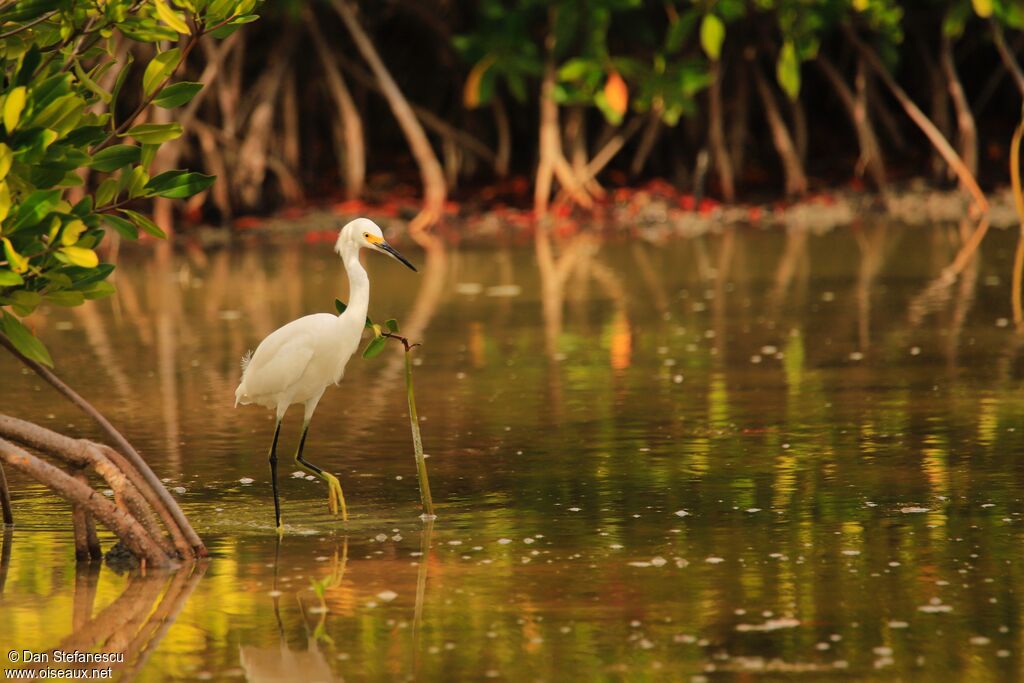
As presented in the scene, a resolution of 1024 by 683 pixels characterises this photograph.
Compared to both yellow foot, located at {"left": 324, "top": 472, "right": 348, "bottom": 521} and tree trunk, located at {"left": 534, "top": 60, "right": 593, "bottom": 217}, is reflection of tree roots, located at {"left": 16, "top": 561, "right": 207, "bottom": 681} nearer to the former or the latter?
yellow foot, located at {"left": 324, "top": 472, "right": 348, "bottom": 521}

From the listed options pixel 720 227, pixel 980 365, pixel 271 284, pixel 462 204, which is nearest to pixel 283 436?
pixel 980 365

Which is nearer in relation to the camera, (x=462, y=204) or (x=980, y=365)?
(x=980, y=365)

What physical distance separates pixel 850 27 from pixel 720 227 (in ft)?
8.68

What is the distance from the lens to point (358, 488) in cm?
800

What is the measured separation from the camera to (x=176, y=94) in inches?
262

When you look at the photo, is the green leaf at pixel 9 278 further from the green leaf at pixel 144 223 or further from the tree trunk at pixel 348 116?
the tree trunk at pixel 348 116

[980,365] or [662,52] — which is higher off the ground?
[662,52]

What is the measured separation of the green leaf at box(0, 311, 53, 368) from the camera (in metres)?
6.47

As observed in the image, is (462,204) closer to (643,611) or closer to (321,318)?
(321,318)

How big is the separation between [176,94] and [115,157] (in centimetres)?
29

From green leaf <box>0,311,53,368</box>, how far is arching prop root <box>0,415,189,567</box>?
0.78ft

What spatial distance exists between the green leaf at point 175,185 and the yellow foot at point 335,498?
4.10 ft

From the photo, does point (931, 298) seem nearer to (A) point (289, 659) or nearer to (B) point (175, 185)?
(B) point (175, 185)

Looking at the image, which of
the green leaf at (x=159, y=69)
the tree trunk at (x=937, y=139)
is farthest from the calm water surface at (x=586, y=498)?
the tree trunk at (x=937, y=139)
